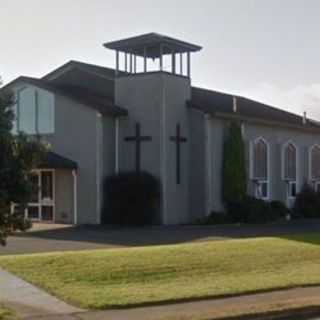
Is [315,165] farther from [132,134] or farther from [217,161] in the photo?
[132,134]

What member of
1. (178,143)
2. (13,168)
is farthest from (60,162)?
(13,168)

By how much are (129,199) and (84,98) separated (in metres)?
4.97

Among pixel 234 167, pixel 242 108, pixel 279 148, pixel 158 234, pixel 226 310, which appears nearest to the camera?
pixel 226 310

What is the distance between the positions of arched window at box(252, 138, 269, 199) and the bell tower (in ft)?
14.6

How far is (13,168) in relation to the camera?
10945mm

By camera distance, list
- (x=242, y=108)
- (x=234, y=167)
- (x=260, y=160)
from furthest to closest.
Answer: (x=242, y=108), (x=260, y=160), (x=234, y=167)

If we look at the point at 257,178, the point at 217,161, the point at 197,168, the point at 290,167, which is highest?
the point at 217,161

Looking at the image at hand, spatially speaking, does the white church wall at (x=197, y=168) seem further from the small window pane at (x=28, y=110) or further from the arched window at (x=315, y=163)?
the arched window at (x=315, y=163)

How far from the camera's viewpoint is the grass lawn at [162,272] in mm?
14141

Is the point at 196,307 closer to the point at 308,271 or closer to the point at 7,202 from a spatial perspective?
the point at 7,202

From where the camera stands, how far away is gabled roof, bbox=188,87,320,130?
1409 inches

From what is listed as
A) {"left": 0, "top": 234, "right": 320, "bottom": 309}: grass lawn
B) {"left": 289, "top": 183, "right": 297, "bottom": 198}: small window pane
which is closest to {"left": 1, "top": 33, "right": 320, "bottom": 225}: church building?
{"left": 289, "top": 183, "right": 297, "bottom": 198}: small window pane

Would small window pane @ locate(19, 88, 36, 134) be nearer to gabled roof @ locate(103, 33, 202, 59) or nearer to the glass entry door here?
the glass entry door

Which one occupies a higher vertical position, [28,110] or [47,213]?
[28,110]
